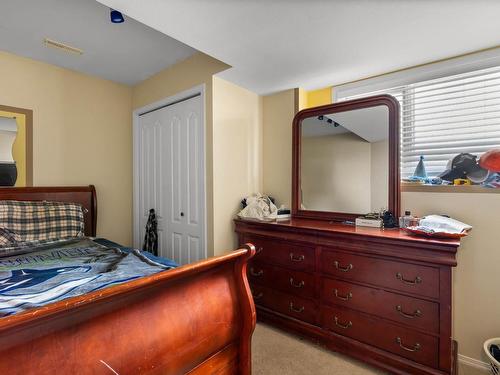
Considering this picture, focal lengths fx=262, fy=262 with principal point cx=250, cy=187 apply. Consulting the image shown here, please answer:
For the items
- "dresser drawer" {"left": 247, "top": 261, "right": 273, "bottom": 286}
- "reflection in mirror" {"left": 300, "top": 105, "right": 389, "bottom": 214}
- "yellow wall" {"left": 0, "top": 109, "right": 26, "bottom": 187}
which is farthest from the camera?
"yellow wall" {"left": 0, "top": 109, "right": 26, "bottom": 187}

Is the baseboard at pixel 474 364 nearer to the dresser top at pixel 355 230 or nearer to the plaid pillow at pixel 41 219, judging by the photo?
the dresser top at pixel 355 230

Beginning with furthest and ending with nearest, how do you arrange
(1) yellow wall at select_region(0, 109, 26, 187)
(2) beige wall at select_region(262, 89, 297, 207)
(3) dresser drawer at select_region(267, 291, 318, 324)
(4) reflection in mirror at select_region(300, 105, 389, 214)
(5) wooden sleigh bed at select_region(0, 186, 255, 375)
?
(2) beige wall at select_region(262, 89, 297, 207) < (1) yellow wall at select_region(0, 109, 26, 187) < (4) reflection in mirror at select_region(300, 105, 389, 214) < (3) dresser drawer at select_region(267, 291, 318, 324) < (5) wooden sleigh bed at select_region(0, 186, 255, 375)

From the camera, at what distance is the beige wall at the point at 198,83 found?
232 centimetres

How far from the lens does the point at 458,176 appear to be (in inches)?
71.8

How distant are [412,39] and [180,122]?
2.03 metres

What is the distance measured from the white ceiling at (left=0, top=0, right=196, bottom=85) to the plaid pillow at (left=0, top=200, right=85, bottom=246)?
1.38m

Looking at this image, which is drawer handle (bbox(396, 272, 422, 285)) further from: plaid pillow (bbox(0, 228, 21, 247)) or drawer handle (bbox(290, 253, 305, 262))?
plaid pillow (bbox(0, 228, 21, 247))

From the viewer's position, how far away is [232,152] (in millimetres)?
2467

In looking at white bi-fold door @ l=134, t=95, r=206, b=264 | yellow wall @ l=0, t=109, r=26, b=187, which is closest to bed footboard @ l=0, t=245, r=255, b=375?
white bi-fold door @ l=134, t=95, r=206, b=264

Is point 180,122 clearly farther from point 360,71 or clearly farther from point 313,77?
point 360,71

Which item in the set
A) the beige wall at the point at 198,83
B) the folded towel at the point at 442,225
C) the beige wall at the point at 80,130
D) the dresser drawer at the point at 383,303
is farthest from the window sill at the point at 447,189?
Result: the beige wall at the point at 80,130

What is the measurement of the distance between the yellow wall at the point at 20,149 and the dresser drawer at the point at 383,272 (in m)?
2.78

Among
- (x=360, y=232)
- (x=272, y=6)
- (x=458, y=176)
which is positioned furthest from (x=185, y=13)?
(x=458, y=176)

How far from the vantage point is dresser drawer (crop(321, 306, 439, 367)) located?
154 cm
